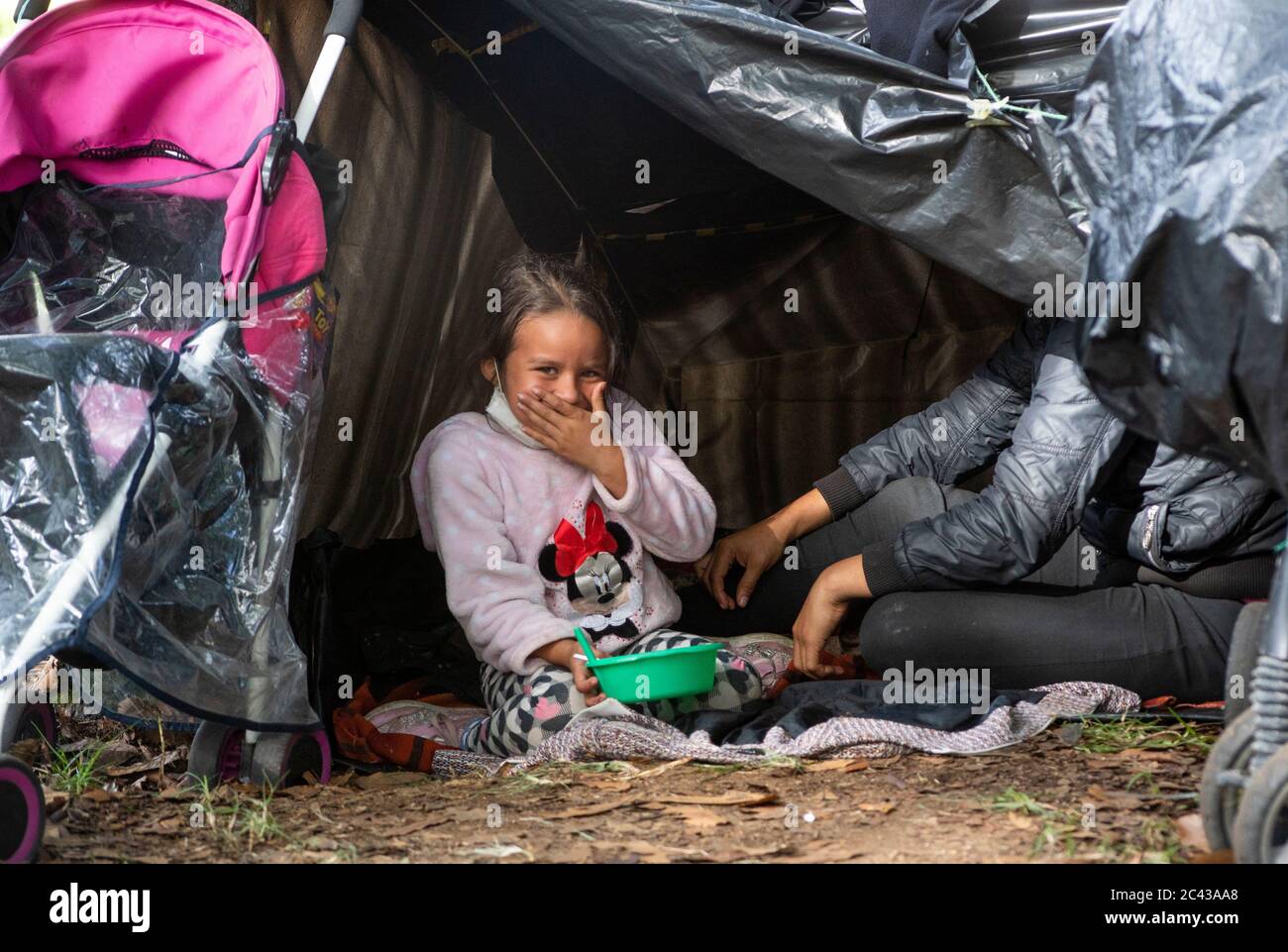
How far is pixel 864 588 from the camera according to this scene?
2.93 metres

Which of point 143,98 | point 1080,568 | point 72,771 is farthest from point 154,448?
point 1080,568

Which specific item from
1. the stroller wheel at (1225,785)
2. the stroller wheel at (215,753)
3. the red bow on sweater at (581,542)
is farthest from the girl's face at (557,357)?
the stroller wheel at (1225,785)

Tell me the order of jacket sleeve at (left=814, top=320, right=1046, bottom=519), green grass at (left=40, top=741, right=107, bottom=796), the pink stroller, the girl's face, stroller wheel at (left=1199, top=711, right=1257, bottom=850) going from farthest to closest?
1. jacket sleeve at (left=814, top=320, right=1046, bottom=519)
2. the girl's face
3. green grass at (left=40, top=741, right=107, bottom=796)
4. the pink stroller
5. stroller wheel at (left=1199, top=711, right=1257, bottom=850)

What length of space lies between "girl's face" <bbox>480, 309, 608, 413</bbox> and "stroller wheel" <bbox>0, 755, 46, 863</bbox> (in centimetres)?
148

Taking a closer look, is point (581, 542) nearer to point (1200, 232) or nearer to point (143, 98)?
point (143, 98)

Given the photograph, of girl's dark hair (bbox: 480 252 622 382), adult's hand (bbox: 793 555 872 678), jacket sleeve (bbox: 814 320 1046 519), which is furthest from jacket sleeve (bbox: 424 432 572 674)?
jacket sleeve (bbox: 814 320 1046 519)

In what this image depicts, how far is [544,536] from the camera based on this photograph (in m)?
3.04

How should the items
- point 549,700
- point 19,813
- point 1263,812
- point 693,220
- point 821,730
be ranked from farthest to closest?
point 693,220 → point 549,700 → point 821,730 → point 19,813 → point 1263,812

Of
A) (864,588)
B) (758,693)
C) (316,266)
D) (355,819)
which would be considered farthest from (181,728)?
(864,588)

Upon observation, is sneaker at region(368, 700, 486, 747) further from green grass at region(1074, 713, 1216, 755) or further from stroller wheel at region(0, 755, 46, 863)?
green grass at region(1074, 713, 1216, 755)

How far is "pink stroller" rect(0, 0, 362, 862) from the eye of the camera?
2.03 metres

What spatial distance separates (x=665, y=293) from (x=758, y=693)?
1831 millimetres

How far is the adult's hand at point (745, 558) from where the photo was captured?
11.1 ft

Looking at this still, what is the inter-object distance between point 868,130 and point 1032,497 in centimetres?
88
